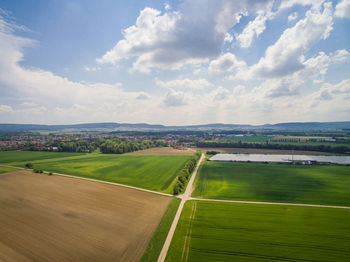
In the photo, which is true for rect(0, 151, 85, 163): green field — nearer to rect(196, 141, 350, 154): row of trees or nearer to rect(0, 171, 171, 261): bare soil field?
rect(0, 171, 171, 261): bare soil field

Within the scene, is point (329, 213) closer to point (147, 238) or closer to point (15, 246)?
point (147, 238)

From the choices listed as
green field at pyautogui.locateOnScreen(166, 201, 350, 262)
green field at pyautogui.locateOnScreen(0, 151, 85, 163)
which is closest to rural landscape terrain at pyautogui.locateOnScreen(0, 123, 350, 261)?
green field at pyautogui.locateOnScreen(166, 201, 350, 262)

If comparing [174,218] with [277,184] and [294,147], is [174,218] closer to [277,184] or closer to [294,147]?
[277,184]

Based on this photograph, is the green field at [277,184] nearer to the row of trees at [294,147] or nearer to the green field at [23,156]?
the row of trees at [294,147]

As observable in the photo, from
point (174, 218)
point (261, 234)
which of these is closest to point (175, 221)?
point (174, 218)

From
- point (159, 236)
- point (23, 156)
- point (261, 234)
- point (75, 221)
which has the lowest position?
point (159, 236)

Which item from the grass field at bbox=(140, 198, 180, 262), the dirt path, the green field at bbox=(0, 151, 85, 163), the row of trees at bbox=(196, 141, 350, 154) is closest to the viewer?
the grass field at bbox=(140, 198, 180, 262)

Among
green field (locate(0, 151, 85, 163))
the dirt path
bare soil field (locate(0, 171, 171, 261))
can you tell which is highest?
green field (locate(0, 151, 85, 163))
